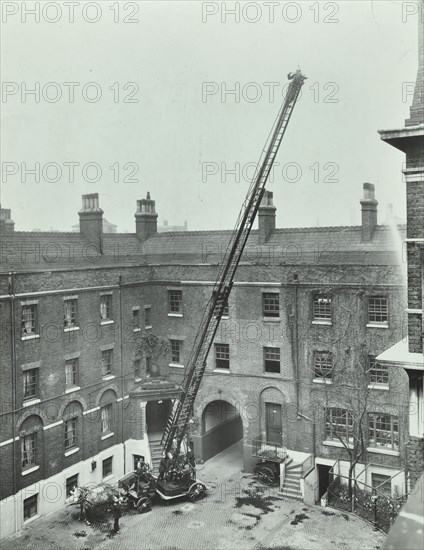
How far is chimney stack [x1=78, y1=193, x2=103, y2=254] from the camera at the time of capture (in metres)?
32.3

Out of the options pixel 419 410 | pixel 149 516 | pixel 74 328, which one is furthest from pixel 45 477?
pixel 419 410

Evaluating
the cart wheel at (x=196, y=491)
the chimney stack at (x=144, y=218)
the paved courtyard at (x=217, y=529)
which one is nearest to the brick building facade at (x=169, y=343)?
the paved courtyard at (x=217, y=529)

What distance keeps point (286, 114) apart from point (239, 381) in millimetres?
15591

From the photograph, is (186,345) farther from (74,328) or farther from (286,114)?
(286,114)

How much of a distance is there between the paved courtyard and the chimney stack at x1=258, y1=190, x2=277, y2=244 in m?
14.2

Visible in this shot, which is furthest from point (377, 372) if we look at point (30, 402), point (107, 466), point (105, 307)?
point (30, 402)

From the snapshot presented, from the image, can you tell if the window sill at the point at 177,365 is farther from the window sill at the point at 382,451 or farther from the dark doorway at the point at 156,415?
the window sill at the point at 382,451

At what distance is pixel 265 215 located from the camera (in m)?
33.1

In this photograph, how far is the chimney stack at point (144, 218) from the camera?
3838 cm

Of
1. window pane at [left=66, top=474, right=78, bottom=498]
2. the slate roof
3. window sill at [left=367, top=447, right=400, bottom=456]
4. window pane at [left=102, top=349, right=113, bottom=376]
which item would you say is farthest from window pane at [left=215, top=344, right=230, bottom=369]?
window pane at [left=66, top=474, right=78, bottom=498]

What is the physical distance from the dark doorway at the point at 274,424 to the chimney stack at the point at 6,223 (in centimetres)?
1664

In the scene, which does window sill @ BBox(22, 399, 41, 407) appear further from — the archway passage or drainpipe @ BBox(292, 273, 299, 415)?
drainpipe @ BBox(292, 273, 299, 415)

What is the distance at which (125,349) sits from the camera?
1244 inches

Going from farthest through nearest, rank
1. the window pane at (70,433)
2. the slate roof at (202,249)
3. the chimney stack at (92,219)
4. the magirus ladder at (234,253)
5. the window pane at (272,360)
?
the chimney stack at (92,219) → the window pane at (272,360) → the slate roof at (202,249) → the window pane at (70,433) → the magirus ladder at (234,253)
